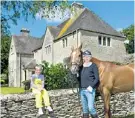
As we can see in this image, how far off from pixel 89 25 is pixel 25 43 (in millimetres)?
20033

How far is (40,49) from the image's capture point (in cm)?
4291

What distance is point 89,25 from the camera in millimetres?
32625

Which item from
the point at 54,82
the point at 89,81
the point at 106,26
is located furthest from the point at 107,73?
the point at 106,26

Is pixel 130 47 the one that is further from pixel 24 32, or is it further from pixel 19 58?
pixel 19 58

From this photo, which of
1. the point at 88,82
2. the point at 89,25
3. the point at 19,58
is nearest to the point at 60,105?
the point at 88,82

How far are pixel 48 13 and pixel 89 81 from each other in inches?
152

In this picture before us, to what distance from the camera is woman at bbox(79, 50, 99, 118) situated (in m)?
7.00

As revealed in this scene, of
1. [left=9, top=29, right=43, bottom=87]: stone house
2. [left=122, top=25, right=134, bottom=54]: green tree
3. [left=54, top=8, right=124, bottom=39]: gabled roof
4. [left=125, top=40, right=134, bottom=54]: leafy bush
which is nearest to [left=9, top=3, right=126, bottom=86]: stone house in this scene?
[left=54, top=8, right=124, bottom=39]: gabled roof

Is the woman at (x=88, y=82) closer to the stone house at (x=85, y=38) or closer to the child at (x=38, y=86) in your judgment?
the child at (x=38, y=86)

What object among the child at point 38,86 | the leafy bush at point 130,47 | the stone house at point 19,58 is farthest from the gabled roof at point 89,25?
the leafy bush at point 130,47

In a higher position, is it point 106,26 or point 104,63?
point 106,26

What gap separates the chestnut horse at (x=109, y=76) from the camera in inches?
286

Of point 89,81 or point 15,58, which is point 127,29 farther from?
point 89,81

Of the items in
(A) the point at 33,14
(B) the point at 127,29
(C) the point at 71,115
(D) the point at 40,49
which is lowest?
(C) the point at 71,115
